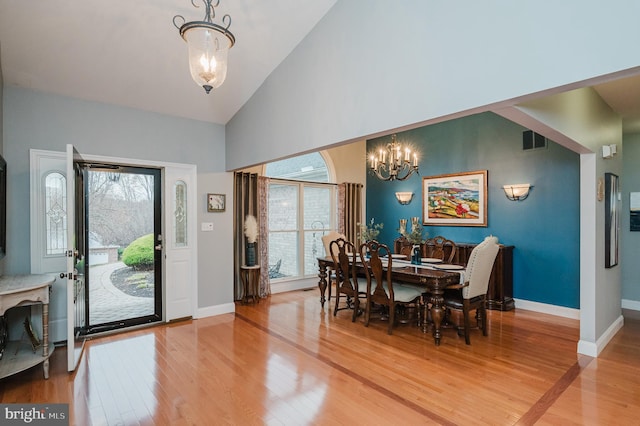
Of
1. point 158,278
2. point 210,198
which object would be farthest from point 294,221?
point 158,278

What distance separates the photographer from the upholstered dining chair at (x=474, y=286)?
146 inches

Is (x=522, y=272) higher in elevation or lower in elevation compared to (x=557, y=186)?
lower

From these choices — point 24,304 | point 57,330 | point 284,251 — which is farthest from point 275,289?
point 24,304

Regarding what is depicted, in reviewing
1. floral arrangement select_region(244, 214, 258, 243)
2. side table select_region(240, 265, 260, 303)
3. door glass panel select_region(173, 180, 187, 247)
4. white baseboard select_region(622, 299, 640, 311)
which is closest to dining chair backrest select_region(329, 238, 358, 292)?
side table select_region(240, 265, 260, 303)

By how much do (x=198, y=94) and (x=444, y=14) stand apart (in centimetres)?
297

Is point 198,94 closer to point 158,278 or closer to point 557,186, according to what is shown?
point 158,278

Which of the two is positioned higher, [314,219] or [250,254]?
[314,219]

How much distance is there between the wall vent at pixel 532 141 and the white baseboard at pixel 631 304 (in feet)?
9.15

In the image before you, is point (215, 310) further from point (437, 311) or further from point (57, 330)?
point (437, 311)

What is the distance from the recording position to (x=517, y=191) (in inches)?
202

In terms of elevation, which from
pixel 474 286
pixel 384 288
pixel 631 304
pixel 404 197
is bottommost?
pixel 631 304

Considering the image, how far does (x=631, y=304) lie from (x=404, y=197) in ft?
12.6

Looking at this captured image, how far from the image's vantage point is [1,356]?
296 cm

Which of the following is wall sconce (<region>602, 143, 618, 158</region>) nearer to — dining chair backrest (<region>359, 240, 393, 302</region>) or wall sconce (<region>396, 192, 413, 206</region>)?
dining chair backrest (<region>359, 240, 393, 302</region>)
